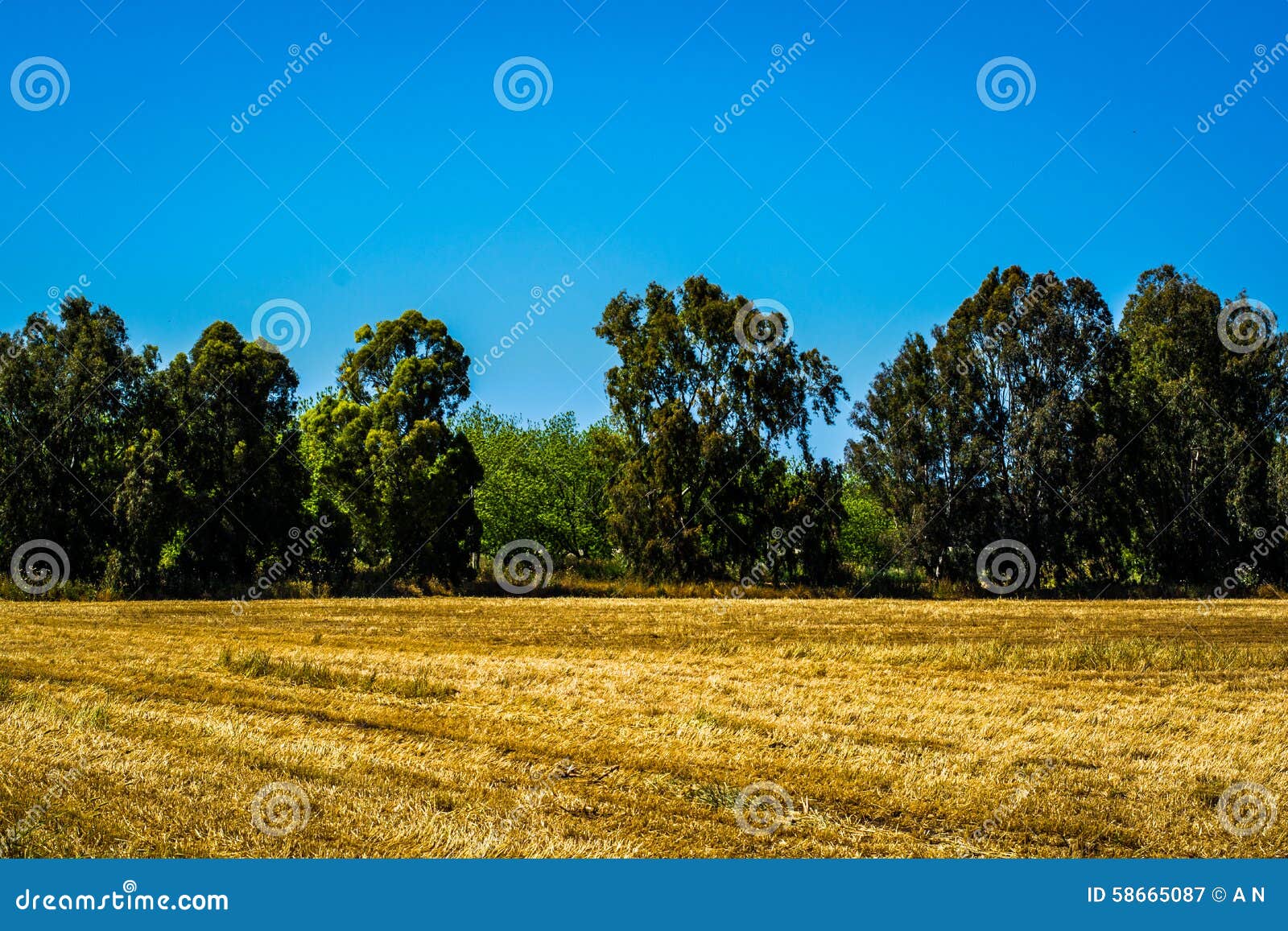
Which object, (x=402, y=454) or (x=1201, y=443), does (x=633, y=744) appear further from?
(x=1201, y=443)

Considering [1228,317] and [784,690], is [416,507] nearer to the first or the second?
[784,690]

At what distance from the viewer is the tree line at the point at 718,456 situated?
35219mm

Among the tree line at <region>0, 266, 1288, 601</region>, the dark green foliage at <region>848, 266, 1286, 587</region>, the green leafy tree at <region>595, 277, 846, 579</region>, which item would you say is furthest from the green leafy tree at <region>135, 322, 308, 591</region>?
the dark green foliage at <region>848, 266, 1286, 587</region>

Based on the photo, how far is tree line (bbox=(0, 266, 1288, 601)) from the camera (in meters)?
35.2

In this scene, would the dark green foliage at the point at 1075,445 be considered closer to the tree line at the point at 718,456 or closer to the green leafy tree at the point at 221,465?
the tree line at the point at 718,456

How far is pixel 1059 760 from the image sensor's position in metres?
9.89

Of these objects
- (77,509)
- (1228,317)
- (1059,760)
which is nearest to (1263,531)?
(1228,317)

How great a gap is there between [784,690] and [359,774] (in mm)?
6949

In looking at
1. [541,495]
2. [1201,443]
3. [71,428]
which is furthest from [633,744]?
[541,495]

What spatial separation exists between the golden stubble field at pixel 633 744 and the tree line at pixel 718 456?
16372 mm

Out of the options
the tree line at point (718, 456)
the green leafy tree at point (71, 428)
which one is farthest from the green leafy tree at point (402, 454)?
the green leafy tree at point (71, 428)

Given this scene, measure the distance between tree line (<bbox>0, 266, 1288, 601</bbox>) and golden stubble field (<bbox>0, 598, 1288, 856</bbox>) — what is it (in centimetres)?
1637

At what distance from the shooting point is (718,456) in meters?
40.2

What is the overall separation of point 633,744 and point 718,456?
30.2 meters
